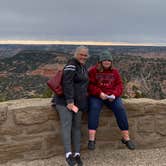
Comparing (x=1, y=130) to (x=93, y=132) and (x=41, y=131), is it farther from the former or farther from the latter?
(x=93, y=132)

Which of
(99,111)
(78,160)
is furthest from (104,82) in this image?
(78,160)

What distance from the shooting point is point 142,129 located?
4707 mm

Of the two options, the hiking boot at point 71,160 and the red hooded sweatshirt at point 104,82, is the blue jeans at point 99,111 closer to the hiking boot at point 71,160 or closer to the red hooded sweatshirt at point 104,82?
the red hooded sweatshirt at point 104,82

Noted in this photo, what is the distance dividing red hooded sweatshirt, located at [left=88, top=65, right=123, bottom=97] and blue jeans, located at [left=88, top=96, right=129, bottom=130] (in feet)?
0.28

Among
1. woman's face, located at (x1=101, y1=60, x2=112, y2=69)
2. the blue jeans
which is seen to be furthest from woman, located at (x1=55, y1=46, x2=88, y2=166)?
woman's face, located at (x1=101, y1=60, x2=112, y2=69)

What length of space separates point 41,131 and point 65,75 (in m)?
0.78

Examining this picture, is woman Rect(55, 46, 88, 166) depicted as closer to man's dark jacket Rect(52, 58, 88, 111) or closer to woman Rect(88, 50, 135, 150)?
man's dark jacket Rect(52, 58, 88, 111)

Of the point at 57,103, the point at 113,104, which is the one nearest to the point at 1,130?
the point at 57,103

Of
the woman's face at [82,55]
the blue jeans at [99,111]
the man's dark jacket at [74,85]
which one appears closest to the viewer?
the man's dark jacket at [74,85]

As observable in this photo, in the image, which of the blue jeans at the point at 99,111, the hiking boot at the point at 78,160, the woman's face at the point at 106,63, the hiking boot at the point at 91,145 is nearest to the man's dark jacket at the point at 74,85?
the blue jeans at the point at 99,111

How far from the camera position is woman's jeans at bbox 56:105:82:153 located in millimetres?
4062

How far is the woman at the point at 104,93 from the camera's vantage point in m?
4.22

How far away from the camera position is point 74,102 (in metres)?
4.07

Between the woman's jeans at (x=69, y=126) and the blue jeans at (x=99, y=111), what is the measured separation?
15 cm
